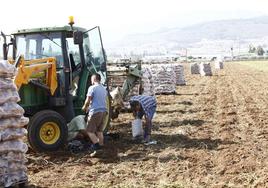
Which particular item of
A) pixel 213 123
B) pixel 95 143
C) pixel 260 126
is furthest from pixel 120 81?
pixel 95 143

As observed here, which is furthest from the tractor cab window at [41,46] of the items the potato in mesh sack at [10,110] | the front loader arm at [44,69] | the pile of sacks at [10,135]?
the potato in mesh sack at [10,110]

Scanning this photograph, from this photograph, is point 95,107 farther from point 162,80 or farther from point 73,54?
point 162,80

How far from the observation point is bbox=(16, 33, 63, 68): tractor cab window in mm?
11008

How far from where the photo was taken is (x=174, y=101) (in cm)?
2016

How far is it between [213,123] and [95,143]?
470 centimetres

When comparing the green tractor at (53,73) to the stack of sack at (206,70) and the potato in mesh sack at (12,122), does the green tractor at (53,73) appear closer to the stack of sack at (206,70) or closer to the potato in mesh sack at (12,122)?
the potato in mesh sack at (12,122)

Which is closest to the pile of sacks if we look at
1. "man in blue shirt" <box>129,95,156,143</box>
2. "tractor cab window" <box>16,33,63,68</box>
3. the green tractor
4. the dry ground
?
the dry ground

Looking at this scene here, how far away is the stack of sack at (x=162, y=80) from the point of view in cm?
2318

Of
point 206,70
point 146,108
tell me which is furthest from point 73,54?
point 206,70

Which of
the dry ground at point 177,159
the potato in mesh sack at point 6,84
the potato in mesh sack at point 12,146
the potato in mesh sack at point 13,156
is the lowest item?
the dry ground at point 177,159

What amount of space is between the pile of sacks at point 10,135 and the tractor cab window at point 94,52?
397 centimetres

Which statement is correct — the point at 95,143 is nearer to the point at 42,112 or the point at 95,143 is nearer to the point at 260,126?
the point at 42,112

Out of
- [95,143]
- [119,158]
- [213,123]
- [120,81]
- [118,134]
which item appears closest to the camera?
[119,158]

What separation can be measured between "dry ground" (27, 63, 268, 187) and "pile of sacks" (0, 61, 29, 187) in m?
0.59
